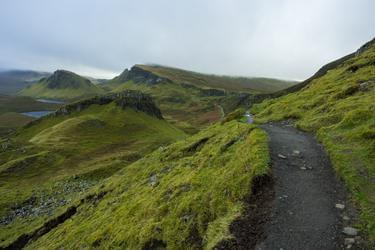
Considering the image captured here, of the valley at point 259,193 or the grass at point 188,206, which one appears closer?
the valley at point 259,193

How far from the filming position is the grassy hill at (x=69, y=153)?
6525 cm

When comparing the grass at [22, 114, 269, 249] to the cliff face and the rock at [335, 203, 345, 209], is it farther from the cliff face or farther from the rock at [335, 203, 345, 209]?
the cliff face

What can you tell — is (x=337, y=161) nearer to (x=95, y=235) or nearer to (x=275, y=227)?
(x=275, y=227)

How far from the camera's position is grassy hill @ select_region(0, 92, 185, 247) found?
6525cm

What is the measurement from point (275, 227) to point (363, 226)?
3481 mm

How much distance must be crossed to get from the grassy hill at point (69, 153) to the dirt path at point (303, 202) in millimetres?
37650

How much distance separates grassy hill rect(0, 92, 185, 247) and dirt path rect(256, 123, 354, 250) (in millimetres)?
37650

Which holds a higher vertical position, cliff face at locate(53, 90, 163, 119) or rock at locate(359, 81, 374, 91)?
rock at locate(359, 81, 374, 91)

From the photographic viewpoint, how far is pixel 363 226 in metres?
13.1

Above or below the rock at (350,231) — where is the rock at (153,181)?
below

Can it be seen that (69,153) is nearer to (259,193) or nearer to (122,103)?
(122,103)

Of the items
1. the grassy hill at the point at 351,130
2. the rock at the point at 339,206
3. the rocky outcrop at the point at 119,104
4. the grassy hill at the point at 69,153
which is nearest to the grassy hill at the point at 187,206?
the rock at the point at 339,206

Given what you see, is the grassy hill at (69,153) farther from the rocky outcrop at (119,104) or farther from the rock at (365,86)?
the rock at (365,86)

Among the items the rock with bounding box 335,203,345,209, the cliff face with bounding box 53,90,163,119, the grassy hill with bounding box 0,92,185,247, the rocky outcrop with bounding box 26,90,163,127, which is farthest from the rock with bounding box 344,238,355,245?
the cliff face with bounding box 53,90,163,119
